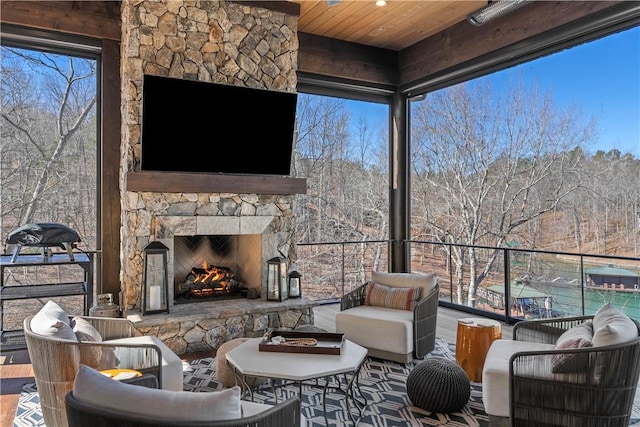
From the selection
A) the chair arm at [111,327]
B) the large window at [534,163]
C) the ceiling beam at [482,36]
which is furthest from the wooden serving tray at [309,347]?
the ceiling beam at [482,36]

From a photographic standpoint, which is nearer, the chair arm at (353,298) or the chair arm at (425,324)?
the chair arm at (425,324)

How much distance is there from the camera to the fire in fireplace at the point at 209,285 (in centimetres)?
486

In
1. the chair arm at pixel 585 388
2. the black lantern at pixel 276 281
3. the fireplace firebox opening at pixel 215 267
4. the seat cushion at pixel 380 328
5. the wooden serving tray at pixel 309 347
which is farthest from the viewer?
the fireplace firebox opening at pixel 215 267

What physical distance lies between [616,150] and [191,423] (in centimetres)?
463

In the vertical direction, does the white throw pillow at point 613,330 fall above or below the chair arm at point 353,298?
above

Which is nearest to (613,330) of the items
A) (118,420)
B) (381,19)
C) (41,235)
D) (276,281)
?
(118,420)

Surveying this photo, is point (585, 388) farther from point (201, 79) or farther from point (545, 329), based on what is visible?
point (201, 79)

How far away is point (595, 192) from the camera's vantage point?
4.63 meters

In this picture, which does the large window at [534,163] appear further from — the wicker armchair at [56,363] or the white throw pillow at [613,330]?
the wicker armchair at [56,363]

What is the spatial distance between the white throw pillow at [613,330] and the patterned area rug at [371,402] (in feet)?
2.50

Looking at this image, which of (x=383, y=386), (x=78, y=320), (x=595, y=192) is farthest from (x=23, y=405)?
(x=595, y=192)

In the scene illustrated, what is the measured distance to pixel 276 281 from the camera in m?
4.81

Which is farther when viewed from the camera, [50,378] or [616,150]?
[616,150]

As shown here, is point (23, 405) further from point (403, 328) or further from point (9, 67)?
point (9, 67)
